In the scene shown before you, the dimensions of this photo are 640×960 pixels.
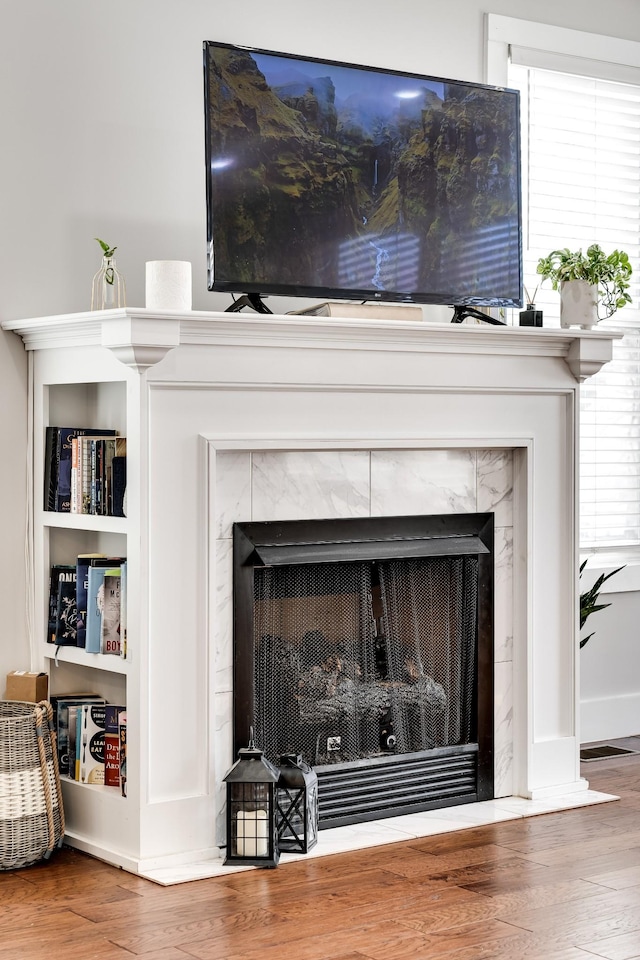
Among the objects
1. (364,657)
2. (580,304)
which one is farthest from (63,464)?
(580,304)

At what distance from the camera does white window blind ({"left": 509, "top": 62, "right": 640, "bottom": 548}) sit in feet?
14.8

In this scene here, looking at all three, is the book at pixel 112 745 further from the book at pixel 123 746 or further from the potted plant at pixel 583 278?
the potted plant at pixel 583 278

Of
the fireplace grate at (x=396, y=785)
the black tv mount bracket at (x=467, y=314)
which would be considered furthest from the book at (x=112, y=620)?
the black tv mount bracket at (x=467, y=314)

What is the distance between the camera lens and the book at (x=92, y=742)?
3.30 m

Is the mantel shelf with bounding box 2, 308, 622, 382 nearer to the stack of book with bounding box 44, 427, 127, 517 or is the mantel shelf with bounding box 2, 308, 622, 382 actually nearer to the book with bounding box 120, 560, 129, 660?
the stack of book with bounding box 44, 427, 127, 517

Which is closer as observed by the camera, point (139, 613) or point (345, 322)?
point (139, 613)

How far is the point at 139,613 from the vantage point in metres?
3.12

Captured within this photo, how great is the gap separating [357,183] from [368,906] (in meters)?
1.99

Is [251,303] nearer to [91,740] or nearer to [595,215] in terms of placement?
[91,740]

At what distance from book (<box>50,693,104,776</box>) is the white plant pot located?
188cm

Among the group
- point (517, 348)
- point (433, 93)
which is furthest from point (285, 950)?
point (433, 93)

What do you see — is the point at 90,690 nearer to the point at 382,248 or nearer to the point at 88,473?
the point at 88,473

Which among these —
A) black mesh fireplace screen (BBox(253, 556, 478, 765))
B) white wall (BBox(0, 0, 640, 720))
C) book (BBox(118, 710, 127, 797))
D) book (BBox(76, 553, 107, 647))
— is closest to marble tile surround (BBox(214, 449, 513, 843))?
A: black mesh fireplace screen (BBox(253, 556, 478, 765))

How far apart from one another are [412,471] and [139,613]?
958 mm
